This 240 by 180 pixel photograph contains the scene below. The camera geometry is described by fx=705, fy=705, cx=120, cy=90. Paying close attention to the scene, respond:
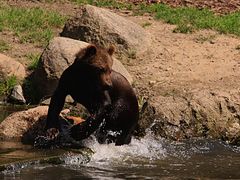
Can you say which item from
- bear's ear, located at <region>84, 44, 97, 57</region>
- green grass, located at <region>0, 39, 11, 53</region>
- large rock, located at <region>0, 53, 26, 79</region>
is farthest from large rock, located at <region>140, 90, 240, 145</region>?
green grass, located at <region>0, 39, 11, 53</region>

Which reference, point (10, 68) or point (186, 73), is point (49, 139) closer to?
point (10, 68)

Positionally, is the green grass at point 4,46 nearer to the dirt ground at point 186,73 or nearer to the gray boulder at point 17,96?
the dirt ground at point 186,73

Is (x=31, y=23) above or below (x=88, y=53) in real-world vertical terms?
below

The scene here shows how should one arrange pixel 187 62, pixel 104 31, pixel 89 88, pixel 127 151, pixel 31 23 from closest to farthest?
1. pixel 89 88
2. pixel 127 151
3. pixel 104 31
4. pixel 187 62
5. pixel 31 23

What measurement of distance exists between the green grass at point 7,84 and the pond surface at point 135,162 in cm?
401

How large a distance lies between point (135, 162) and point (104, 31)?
257 inches

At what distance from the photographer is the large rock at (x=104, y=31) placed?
48.4 ft

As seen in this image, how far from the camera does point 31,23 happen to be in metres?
16.6

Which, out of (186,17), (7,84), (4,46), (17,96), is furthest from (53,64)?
(186,17)

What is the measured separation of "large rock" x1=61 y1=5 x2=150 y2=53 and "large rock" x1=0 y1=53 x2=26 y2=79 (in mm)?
1609

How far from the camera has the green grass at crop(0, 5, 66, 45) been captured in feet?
52.2

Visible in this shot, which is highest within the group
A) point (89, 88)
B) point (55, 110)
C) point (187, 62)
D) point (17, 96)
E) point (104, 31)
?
point (89, 88)

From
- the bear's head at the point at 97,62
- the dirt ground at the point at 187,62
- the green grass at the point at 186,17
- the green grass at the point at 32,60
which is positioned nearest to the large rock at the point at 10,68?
Answer: the green grass at the point at 32,60

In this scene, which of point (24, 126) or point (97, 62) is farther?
point (24, 126)
